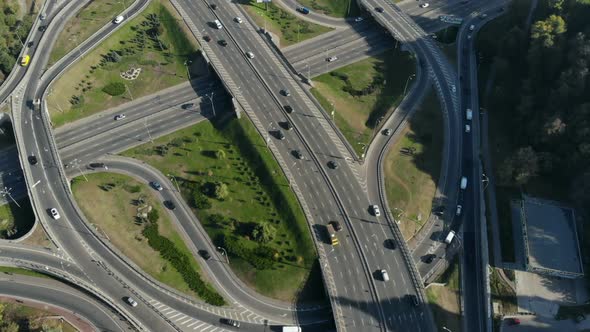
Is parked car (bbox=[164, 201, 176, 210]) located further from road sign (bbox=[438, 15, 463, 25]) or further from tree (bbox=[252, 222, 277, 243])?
road sign (bbox=[438, 15, 463, 25])

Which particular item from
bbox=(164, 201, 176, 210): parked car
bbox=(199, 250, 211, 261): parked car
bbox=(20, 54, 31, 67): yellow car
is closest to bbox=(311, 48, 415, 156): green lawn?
bbox=(199, 250, 211, 261): parked car

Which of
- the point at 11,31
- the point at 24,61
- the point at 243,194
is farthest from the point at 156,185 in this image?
the point at 11,31

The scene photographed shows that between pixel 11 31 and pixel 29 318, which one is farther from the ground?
pixel 11 31

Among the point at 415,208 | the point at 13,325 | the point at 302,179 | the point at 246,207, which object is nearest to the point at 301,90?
the point at 302,179

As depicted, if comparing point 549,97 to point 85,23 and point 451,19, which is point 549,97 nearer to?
point 451,19

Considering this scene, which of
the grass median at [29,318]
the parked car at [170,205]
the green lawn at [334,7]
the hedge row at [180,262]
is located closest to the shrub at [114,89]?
the parked car at [170,205]

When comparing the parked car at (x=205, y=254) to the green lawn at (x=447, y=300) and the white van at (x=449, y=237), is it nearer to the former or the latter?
the green lawn at (x=447, y=300)
